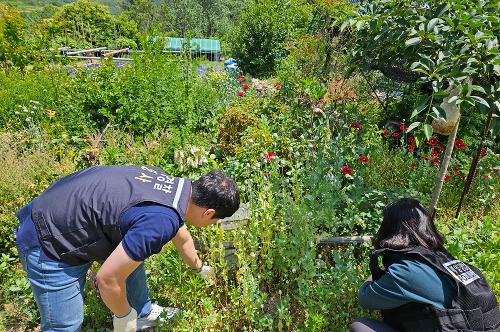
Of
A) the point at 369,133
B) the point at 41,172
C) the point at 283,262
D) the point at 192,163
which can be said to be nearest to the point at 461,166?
the point at 369,133

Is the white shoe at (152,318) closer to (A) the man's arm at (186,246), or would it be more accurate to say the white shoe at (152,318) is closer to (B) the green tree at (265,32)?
(A) the man's arm at (186,246)

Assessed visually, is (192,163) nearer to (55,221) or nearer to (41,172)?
(41,172)

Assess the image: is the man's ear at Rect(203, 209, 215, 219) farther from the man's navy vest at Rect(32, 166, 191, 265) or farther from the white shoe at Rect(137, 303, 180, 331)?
the white shoe at Rect(137, 303, 180, 331)

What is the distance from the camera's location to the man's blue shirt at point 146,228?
150 centimetres

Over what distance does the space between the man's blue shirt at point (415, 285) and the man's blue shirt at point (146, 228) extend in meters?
1.02

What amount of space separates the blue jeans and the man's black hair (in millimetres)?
725

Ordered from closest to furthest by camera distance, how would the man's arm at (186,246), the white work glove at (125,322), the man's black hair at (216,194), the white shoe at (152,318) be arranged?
the man's black hair at (216,194) → the white work glove at (125,322) → the man's arm at (186,246) → the white shoe at (152,318)

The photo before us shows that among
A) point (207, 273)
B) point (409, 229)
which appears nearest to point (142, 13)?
point (207, 273)

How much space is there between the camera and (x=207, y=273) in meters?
2.44

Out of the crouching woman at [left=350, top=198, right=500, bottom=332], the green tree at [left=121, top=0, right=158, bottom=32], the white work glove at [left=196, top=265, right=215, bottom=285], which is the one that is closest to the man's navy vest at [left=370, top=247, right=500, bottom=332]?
the crouching woman at [left=350, top=198, right=500, bottom=332]

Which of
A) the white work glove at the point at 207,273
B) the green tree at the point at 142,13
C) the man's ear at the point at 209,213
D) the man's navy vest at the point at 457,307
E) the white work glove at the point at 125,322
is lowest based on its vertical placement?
the white work glove at the point at 207,273

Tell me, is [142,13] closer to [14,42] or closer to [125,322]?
[14,42]

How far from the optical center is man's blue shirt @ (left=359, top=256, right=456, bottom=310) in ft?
5.28

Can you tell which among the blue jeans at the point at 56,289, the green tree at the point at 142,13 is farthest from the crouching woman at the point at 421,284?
the green tree at the point at 142,13
